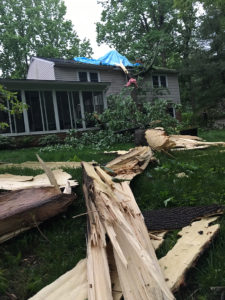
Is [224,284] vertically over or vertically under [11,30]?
under

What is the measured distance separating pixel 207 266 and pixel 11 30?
40894 mm

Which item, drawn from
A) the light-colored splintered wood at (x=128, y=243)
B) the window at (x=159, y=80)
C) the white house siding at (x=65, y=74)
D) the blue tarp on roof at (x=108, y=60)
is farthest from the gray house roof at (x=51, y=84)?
the light-colored splintered wood at (x=128, y=243)

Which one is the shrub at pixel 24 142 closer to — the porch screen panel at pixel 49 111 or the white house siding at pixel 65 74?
the porch screen panel at pixel 49 111

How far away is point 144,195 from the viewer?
10.9 ft

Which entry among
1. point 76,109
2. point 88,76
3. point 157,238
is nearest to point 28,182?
point 157,238

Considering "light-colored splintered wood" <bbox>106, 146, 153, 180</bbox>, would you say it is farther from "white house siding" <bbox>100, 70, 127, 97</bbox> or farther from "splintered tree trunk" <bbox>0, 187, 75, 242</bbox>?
"white house siding" <bbox>100, 70, 127, 97</bbox>

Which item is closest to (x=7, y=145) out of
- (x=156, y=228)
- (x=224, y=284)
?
(x=156, y=228)

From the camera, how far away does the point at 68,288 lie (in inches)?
64.2

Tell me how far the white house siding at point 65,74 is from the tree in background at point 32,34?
17.4m

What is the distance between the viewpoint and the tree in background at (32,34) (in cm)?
3528

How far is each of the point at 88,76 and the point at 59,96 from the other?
4757mm

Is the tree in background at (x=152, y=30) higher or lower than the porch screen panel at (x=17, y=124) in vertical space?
higher

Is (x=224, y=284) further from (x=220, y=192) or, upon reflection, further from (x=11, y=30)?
(x=11, y=30)

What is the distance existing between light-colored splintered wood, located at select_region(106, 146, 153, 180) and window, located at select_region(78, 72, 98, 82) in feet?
54.8
